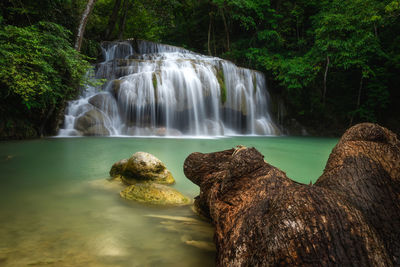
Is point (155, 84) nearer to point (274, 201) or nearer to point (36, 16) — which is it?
point (36, 16)

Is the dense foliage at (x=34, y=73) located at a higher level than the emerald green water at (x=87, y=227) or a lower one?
higher

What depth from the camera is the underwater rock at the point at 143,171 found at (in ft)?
12.0

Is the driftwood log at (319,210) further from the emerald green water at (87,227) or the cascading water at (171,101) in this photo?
the cascading water at (171,101)

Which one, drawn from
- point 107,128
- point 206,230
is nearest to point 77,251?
point 206,230

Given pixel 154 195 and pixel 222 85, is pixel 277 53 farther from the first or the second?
pixel 154 195

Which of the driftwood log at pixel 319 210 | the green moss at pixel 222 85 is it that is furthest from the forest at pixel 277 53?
the driftwood log at pixel 319 210

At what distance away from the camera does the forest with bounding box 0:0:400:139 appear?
22.2 ft

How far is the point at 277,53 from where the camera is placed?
17234 mm

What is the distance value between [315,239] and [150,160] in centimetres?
303

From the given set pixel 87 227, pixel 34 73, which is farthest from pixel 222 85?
pixel 87 227

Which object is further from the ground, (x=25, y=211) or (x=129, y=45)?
(x=129, y=45)

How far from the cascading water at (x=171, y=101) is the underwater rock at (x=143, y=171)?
7096 mm

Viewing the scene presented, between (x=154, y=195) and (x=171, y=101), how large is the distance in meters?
9.89

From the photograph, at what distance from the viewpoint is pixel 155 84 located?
39.8 feet
